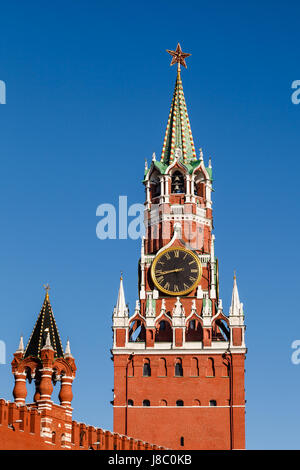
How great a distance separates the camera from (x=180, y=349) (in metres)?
108

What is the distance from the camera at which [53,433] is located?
248 feet

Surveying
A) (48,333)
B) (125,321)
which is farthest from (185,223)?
(48,333)

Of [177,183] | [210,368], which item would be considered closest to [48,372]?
[210,368]

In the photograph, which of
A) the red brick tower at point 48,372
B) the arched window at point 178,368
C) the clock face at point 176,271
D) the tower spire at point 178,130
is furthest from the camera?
the tower spire at point 178,130

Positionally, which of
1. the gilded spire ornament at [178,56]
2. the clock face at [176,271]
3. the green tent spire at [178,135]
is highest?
the gilded spire ornament at [178,56]

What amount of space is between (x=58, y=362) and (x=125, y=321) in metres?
28.6

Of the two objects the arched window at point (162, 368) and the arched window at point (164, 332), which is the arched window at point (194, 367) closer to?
the arched window at point (162, 368)

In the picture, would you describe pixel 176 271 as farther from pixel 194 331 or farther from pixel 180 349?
pixel 180 349

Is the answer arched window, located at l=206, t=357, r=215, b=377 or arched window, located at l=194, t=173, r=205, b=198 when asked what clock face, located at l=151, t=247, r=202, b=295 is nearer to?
arched window, located at l=206, t=357, r=215, b=377

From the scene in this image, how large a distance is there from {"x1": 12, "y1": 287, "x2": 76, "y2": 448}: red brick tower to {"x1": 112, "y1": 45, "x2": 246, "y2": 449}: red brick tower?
25.2 metres

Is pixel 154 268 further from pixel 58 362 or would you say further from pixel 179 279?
pixel 58 362

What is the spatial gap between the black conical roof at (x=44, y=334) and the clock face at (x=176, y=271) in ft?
93.6

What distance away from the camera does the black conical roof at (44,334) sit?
263ft

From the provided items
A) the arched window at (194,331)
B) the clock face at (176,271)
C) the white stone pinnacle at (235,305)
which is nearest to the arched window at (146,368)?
the arched window at (194,331)
